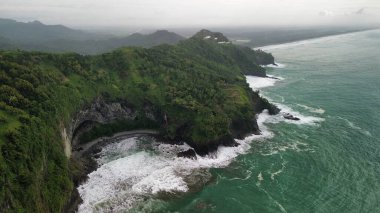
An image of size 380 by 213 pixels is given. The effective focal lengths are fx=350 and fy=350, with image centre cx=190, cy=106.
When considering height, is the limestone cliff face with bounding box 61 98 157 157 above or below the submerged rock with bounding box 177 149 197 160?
above

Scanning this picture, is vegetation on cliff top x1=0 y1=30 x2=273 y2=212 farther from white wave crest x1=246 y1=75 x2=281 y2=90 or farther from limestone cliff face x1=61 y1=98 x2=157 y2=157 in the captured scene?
white wave crest x1=246 y1=75 x2=281 y2=90

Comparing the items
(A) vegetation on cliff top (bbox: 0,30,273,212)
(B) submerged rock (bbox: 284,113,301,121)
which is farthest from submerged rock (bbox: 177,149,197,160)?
(B) submerged rock (bbox: 284,113,301,121)

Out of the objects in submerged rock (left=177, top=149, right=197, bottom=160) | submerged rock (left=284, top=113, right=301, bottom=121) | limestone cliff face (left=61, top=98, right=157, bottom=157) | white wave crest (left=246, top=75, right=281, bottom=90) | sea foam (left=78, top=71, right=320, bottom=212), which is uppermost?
limestone cliff face (left=61, top=98, right=157, bottom=157)

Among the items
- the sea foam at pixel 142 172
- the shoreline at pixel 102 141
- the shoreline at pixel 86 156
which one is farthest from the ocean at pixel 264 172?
the shoreline at pixel 102 141

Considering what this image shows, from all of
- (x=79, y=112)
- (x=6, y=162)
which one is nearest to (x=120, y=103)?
(x=79, y=112)

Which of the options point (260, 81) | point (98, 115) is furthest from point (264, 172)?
point (260, 81)

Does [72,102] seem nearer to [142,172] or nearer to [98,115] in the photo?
[98,115]

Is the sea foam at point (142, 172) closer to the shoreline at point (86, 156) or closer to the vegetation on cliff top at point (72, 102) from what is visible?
the shoreline at point (86, 156)

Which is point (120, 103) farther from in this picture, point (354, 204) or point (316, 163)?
point (354, 204)
